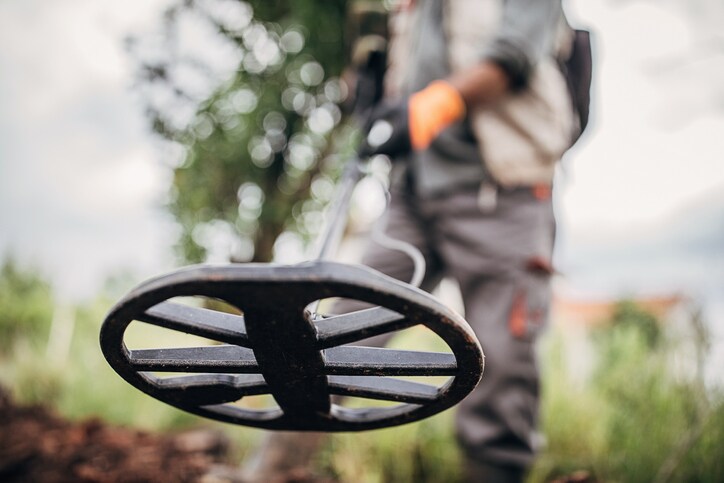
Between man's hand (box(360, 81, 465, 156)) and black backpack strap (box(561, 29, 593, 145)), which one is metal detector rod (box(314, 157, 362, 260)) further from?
black backpack strap (box(561, 29, 593, 145))

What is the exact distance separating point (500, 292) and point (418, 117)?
0.57 m

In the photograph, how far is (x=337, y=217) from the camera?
1153mm

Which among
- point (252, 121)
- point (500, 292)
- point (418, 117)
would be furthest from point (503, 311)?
point (252, 121)

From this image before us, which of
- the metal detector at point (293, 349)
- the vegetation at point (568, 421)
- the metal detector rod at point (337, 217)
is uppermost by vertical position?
the metal detector rod at point (337, 217)

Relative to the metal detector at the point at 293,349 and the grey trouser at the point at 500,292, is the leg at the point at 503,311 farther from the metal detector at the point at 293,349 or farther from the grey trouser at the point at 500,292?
the metal detector at the point at 293,349

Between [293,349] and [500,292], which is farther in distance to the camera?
[500,292]

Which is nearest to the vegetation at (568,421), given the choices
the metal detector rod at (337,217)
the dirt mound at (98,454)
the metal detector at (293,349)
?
the dirt mound at (98,454)

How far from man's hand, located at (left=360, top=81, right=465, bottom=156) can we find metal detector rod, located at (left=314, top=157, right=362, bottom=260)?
0.36ft

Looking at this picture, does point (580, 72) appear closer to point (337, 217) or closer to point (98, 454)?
point (337, 217)

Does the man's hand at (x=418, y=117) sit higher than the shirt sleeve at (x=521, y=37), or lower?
lower

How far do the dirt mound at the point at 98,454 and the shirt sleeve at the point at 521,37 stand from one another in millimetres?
1687

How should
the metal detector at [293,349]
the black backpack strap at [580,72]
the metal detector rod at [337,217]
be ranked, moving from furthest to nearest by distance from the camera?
the black backpack strap at [580,72]
the metal detector rod at [337,217]
the metal detector at [293,349]

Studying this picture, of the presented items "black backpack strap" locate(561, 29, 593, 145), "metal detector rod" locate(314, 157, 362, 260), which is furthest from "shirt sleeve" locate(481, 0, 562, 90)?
"metal detector rod" locate(314, 157, 362, 260)

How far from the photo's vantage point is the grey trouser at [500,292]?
56.4 inches
